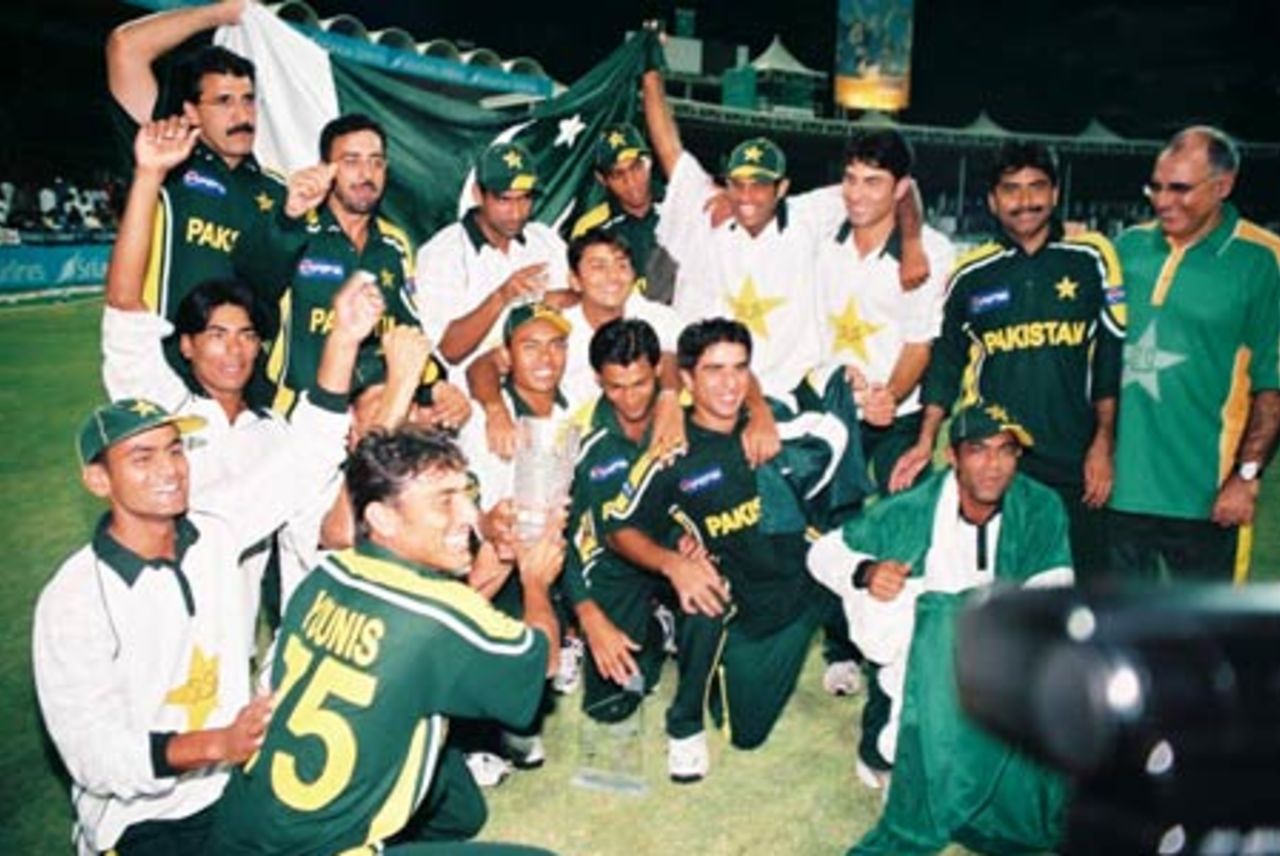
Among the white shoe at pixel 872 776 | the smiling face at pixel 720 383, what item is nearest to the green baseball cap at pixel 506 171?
the smiling face at pixel 720 383

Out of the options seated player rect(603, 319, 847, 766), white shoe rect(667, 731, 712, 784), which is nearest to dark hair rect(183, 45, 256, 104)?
seated player rect(603, 319, 847, 766)

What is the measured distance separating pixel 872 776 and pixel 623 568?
4.76 ft

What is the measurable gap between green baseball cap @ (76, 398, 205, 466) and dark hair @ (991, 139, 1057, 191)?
3.45 metres

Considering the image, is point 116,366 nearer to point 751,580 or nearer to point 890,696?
point 751,580

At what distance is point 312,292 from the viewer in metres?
4.86

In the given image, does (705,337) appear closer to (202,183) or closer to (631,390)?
(631,390)

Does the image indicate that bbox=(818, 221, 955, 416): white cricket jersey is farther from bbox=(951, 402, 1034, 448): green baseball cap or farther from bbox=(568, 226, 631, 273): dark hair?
bbox=(951, 402, 1034, 448): green baseball cap

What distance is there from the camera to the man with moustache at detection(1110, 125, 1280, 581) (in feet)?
14.1

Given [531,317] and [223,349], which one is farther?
[531,317]

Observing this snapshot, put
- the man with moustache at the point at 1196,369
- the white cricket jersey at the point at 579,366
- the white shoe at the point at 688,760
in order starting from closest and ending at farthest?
the man with moustache at the point at 1196,369 < the white shoe at the point at 688,760 < the white cricket jersey at the point at 579,366

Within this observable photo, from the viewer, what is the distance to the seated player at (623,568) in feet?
15.1

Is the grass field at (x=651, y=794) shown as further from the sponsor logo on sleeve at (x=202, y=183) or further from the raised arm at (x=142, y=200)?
the sponsor logo on sleeve at (x=202, y=183)

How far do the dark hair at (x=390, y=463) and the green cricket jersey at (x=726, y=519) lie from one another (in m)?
1.97

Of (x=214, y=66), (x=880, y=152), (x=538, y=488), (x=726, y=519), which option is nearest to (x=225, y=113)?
(x=214, y=66)
